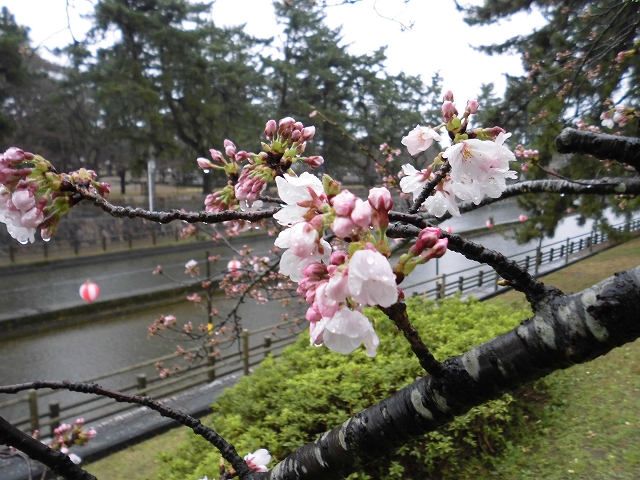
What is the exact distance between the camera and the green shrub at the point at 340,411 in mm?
2547

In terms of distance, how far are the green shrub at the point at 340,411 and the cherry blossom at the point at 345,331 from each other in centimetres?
200

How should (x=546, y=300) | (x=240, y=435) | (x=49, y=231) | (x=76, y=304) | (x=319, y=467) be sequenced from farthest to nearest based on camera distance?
(x=76, y=304) → (x=240, y=435) → (x=49, y=231) → (x=319, y=467) → (x=546, y=300)

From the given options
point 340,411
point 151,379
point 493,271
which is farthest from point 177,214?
point 493,271

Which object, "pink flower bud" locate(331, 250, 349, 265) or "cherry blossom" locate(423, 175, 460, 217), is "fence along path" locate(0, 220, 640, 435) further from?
"pink flower bud" locate(331, 250, 349, 265)

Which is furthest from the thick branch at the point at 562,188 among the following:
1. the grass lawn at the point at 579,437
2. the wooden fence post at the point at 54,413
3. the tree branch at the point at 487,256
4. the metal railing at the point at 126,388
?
the wooden fence post at the point at 54,413

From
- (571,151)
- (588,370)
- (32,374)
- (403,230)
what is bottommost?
(32,374)

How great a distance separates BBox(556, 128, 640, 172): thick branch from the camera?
0.84 meters

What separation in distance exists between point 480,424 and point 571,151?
254cm

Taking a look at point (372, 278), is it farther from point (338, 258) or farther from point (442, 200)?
point (442, 200)

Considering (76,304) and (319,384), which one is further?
(76,304)

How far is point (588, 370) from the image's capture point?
418 centimetres

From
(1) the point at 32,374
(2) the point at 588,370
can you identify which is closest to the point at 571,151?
(2) the point at 588,370

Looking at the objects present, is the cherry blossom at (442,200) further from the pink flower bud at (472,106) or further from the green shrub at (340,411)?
the green shrub at (340,411)

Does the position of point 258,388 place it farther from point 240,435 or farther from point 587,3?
point 587,3
